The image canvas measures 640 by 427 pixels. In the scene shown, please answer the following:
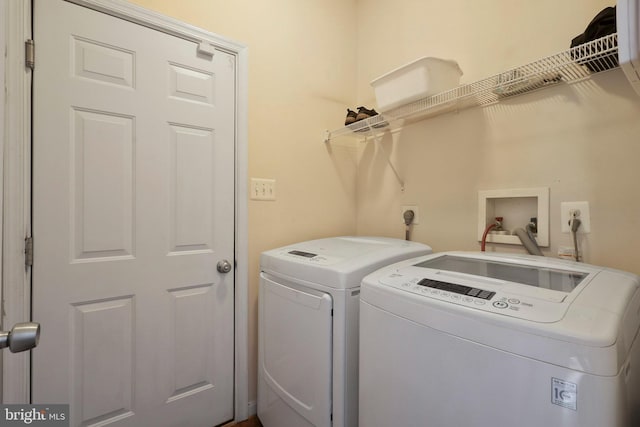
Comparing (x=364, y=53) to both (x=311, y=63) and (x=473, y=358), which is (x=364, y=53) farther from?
(x=473, y=358)

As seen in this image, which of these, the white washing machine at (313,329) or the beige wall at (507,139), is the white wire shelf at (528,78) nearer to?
the beige wall at (507,139)

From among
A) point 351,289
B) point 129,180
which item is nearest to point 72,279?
point 129,180

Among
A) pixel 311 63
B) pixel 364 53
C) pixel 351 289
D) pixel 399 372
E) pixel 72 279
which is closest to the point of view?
pixel 399 372

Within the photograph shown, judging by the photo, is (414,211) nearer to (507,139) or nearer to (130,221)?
(507,139)

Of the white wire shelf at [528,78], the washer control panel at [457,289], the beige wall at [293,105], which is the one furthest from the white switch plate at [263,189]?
the washer control panel at [457,289]

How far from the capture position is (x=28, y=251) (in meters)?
1.10

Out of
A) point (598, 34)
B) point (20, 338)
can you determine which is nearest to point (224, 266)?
point (20, 338)

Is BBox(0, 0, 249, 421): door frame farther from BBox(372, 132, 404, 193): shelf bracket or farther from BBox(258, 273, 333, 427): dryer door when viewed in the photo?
BBox(372, 132, 404, 193): shelf bracket

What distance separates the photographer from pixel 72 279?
1.18 meters

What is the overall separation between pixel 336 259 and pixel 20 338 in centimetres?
90

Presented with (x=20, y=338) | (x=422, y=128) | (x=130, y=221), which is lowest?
(x=20, y=338)

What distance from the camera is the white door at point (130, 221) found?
3.75 feet

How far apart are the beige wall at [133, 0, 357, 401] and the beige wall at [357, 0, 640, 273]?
243 millimetres

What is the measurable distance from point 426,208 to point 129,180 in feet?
4.94
